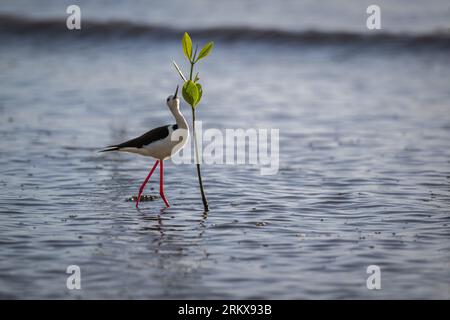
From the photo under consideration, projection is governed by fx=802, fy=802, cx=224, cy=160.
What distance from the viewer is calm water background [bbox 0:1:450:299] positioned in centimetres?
651

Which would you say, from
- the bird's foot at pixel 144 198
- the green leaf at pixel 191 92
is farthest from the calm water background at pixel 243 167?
the green leaf at pixel 191 92

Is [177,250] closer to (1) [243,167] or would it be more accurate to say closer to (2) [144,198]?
(2) [144,198]

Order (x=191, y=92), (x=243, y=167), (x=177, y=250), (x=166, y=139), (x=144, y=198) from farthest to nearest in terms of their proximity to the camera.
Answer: (x=243, y=167), (x=144, y=198), (x=166, y=139), (x=191, y=92), (x=177, y=250)

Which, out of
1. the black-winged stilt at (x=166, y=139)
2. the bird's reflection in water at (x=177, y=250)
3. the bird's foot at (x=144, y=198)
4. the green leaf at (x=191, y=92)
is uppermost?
the green leaf at (x=191, y=92)

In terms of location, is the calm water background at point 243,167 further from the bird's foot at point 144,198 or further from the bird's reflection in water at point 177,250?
the bird's foot at point 144,198

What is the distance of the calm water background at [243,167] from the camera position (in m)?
6.51

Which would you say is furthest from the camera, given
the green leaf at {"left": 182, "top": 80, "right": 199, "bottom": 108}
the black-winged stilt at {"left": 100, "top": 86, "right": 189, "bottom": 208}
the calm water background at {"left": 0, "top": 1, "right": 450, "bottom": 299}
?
the black-winged stilt at {"left": 100, "top": 86, "right": 189, "bottom": 208}

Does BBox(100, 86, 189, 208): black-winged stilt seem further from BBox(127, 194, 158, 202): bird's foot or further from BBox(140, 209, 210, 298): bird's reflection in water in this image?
BBox(140, 209, 210, 298): bird's reflection in water

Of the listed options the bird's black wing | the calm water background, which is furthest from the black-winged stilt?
the calm water background

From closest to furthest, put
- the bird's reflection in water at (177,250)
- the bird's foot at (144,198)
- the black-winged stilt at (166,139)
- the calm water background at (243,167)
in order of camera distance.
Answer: the bird's reflection in water at (177,250) < the calm water background at (243,167) < the black-winged stilt at (166,139) < the bird's foot at (144,198)

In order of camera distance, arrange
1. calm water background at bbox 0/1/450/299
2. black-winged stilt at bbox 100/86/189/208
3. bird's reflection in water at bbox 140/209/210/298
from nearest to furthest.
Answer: bird's reflection in water at bbox 140/209/210/298
calm water background at bbox 0/1/450/299
black-winged stilt at bbox 100/86/189/208

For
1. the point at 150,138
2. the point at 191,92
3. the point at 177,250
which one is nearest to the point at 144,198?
the point at 150,138

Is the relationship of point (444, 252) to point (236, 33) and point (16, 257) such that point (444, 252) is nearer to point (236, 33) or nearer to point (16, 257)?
point (16, 257)

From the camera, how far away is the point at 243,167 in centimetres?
1058
